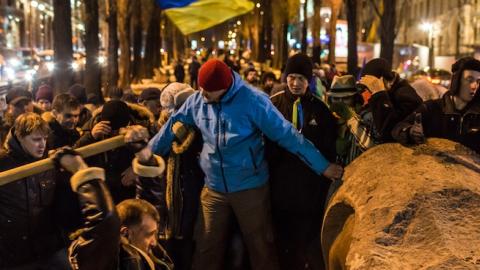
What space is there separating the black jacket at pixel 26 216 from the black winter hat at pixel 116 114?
1.23 m

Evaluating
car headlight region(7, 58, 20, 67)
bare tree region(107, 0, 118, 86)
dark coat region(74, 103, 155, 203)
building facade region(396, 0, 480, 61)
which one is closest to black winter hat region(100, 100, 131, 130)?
dark coat region(74, 103, 155, 203)

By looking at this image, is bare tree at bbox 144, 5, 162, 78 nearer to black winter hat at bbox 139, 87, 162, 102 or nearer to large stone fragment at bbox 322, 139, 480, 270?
black winter hat at bbox 139, 87, 162, 102

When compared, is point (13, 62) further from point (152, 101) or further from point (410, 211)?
point (410, 211)

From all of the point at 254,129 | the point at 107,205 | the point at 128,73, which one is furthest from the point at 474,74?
the point at 128,73

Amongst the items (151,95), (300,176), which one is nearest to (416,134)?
(300,176)

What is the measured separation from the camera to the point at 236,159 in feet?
15.1

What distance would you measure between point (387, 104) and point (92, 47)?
16.2 meters

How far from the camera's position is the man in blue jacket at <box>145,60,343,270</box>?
4.50 metres

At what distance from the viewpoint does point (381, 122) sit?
4.38 metres

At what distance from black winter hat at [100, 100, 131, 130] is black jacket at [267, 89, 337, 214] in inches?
48.5

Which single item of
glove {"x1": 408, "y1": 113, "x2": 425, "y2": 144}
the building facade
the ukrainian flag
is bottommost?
glove {"x1": 408, "y1": 113, "x2": 425, "y2": 144}

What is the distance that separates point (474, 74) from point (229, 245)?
2.15 metres

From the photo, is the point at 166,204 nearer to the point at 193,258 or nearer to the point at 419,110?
the point at 193,258

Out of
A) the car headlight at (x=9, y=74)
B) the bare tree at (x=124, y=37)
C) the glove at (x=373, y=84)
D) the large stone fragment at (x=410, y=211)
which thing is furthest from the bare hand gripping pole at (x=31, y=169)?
the bare tree at (x=124, y=37)
